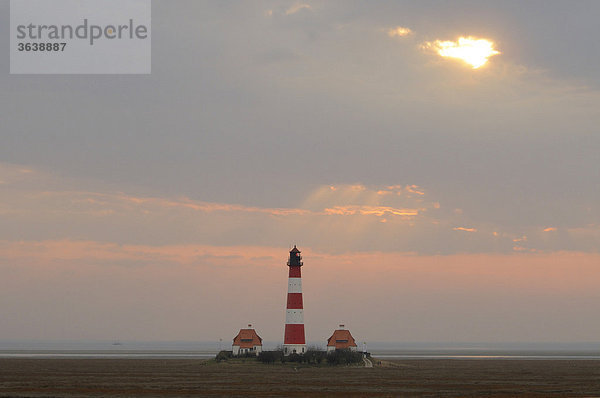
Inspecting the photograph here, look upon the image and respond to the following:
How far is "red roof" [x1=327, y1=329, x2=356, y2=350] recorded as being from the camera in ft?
370

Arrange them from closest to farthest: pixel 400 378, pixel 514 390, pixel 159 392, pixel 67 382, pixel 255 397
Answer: pixel 255 397
pixel 159 392
pixel 514 390
pixel 67 382
pixel 400 378

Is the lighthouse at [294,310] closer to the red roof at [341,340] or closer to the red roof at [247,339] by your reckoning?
the red roof at [341,340]

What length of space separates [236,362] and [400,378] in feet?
110

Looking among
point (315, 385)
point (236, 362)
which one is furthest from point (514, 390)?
point (236, 362)

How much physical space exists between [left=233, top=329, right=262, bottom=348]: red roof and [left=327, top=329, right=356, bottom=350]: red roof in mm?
11514

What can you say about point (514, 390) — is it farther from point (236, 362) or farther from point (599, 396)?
point (236, 362)

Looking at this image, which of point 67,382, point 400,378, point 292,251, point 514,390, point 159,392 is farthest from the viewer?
point 292,251

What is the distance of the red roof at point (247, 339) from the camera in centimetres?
11650

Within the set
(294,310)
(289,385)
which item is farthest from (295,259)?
(289,385)

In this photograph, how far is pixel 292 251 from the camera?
99.8 m

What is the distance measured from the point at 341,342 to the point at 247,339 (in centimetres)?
1503

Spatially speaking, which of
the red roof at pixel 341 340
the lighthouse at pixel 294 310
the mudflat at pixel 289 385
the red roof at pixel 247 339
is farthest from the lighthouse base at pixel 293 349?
the red roof at pixel 247 339

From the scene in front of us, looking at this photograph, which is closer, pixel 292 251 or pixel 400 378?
pixel 400 378

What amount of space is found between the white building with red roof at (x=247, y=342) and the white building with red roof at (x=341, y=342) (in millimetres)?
11399
